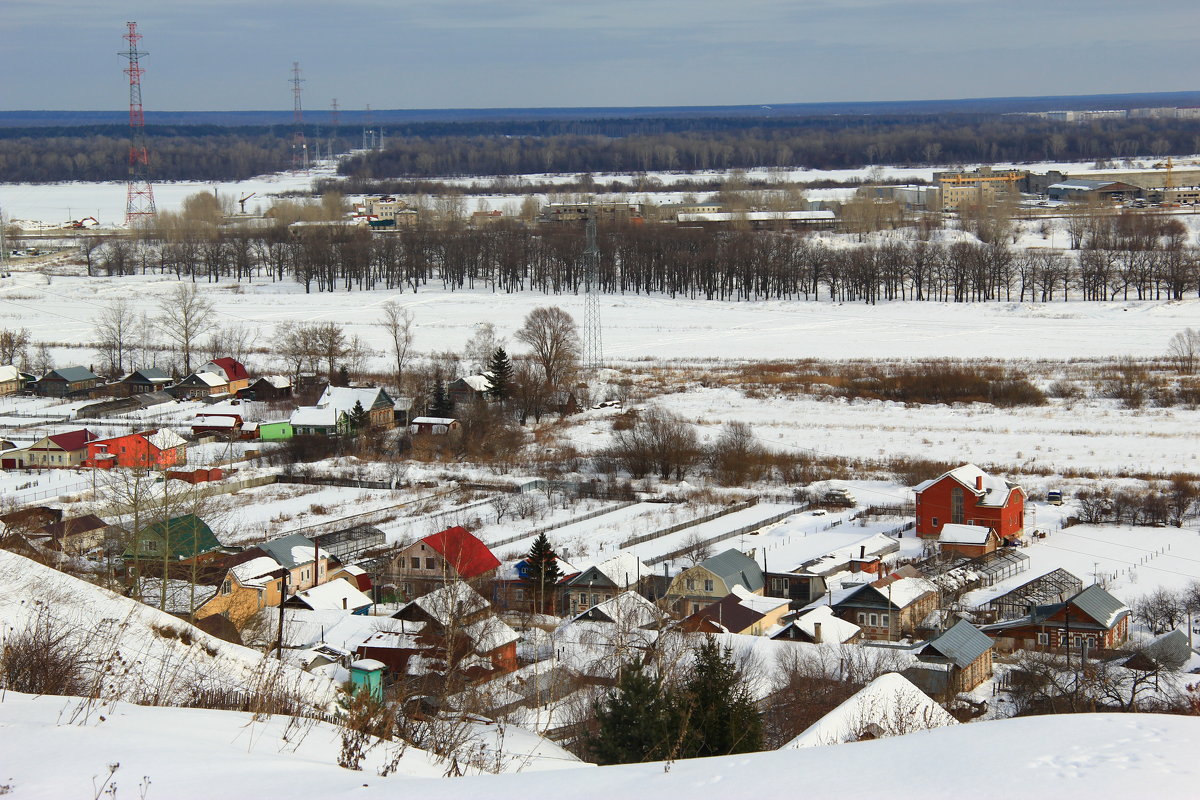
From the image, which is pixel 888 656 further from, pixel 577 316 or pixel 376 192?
pixel 376 192

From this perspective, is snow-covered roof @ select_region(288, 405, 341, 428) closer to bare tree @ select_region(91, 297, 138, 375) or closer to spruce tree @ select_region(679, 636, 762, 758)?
bare tree @ select_region(91, 297, 138, 375)

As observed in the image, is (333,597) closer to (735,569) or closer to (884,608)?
(735,569)

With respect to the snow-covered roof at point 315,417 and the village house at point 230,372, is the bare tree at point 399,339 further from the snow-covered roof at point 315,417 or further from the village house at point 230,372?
the snow-covered roof at point 315,417

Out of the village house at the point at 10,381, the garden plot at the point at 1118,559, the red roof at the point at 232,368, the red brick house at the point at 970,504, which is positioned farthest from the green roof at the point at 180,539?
the village house at the point at 10,381

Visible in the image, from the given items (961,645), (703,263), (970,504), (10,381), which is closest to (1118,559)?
(970,504)

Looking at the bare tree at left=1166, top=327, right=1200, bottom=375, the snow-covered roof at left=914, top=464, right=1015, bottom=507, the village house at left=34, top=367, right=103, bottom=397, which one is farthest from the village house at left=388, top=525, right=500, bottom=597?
the bare tree at left=1166, top=327, right=1200, bottom=375

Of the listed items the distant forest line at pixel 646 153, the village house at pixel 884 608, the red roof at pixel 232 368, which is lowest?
the village house at pixel 884 608
